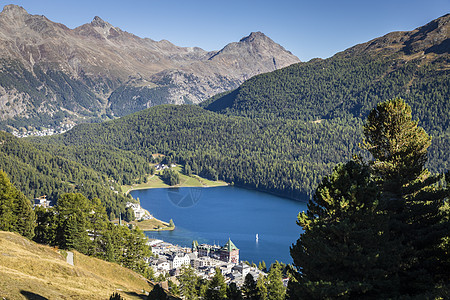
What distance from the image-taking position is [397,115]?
1044 inches

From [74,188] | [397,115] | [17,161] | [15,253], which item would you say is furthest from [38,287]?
[17,161]

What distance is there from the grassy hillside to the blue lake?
6958cm

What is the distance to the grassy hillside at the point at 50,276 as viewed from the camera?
1067 inches

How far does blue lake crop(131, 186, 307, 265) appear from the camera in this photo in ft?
410

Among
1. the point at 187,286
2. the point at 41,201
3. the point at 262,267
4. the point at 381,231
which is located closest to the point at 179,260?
the point at 262,267

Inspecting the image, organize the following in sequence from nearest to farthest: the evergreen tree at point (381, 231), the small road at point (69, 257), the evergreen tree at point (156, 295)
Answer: the evergreen tree at point (381, 231) < the evergreen tree at point (156, 295) < the small road at point (69, 257)

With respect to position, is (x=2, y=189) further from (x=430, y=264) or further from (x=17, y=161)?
(x=17, y=161)

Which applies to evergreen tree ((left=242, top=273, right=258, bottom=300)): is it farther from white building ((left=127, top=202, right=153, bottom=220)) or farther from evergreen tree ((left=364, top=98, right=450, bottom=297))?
white building ((left=127, top=202, right=153, bottom=220))

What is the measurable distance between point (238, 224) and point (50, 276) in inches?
4801

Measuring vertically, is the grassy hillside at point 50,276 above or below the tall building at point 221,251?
above

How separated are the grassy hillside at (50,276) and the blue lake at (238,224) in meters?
69.6

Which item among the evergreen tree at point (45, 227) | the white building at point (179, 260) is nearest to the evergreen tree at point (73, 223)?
the evergreen tree at point (45, 227)

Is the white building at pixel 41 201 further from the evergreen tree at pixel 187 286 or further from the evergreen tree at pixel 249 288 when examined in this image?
the evergreen tree at pixel 249 288

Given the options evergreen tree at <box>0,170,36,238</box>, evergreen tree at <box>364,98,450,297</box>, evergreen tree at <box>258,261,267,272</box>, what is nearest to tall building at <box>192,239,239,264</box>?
evergreen tree at <box>258,261,267,272</box>
